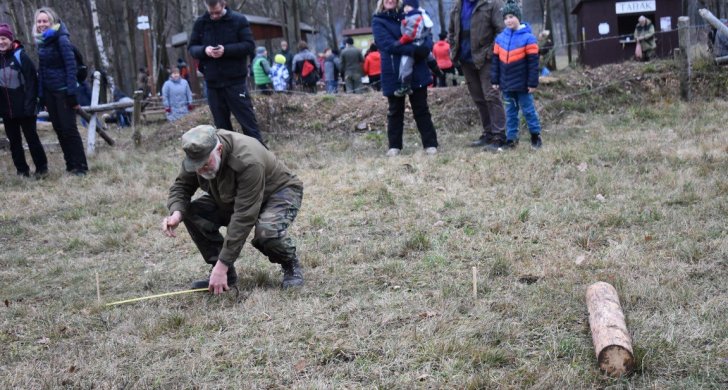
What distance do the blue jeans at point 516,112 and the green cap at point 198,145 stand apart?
514 centimetres

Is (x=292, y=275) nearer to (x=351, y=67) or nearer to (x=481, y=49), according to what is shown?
(x=481, y=49)

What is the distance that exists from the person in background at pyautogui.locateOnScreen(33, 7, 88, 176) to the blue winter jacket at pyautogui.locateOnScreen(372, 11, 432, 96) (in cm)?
369

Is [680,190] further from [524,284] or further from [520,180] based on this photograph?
[524,284]

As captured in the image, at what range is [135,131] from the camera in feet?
40.2

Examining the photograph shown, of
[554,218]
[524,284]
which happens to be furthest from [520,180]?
[524,284]

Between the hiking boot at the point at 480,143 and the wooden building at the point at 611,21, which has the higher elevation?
the wooden building at the point at 611,21

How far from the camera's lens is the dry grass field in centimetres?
364

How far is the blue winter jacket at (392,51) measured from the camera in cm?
858

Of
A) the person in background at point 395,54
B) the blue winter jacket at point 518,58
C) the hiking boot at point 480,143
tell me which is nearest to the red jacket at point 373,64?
the hiking boot at point 480,143

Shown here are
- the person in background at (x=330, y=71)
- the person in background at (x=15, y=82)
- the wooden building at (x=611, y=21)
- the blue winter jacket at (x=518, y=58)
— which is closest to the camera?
the blue winter jacket at (x=518, y=58)

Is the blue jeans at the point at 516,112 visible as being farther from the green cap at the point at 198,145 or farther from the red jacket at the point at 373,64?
the red jacket at the point at 373,64

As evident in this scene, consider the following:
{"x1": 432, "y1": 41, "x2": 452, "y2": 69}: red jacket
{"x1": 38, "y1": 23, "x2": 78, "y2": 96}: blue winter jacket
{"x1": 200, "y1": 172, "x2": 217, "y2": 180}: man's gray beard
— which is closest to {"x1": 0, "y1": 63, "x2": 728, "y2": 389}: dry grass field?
{"x1": 200, "y1": 172, "x2": 217, "y2": 180}: man's gray beard

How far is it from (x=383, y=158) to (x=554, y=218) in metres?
3.44

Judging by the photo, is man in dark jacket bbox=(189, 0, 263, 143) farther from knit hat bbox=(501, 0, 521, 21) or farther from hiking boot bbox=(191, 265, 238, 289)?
hiking boot bbox=(191, 265, 238, 289)
